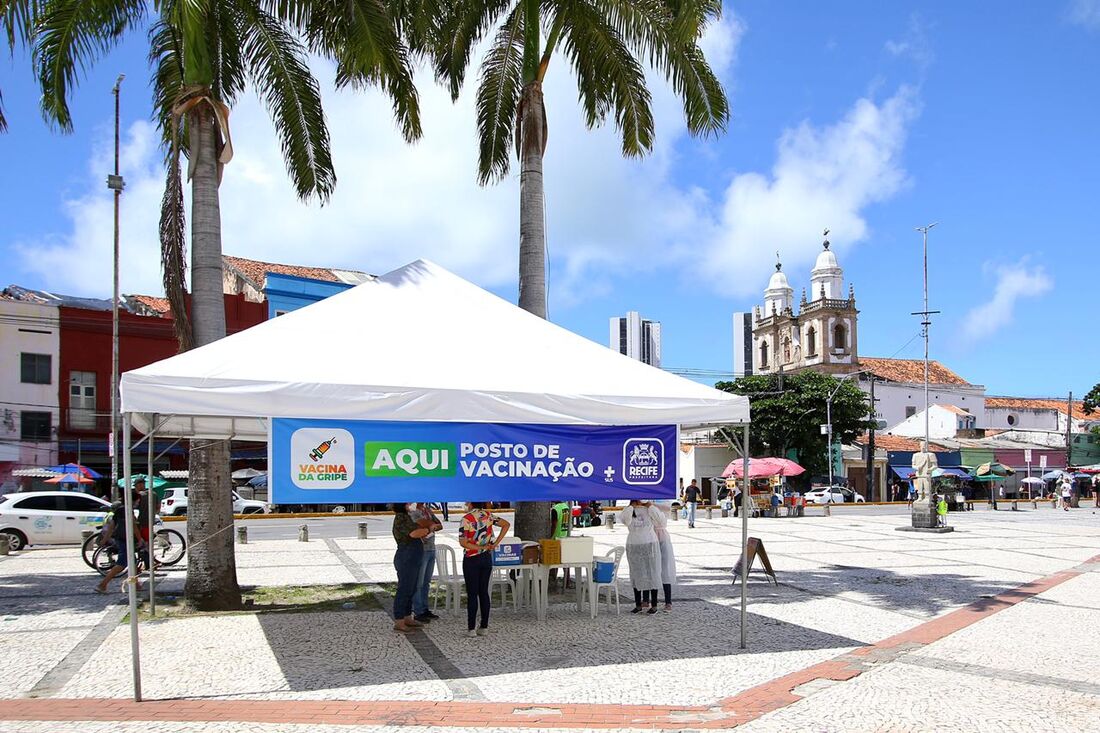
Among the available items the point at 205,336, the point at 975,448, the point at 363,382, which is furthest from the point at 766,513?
the point at 975,448

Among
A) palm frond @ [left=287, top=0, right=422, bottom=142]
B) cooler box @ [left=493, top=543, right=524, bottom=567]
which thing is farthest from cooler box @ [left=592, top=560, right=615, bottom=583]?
palm frond @ [left=287, top=0, right=422, bottom=142]

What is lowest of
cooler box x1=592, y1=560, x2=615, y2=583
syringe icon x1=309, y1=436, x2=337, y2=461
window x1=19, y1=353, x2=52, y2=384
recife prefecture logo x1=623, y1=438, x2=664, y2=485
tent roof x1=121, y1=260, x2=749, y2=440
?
cooler box x1=592, y1=560, x2=615, y2=583

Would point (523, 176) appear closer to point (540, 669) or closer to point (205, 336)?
point (205, 336)

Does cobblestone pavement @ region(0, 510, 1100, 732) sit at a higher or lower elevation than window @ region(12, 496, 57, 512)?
lower

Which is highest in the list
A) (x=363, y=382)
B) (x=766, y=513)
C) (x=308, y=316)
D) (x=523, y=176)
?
(x=523, y=176)

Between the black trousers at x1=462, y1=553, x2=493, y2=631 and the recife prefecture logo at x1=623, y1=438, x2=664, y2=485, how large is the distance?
175 centimetres

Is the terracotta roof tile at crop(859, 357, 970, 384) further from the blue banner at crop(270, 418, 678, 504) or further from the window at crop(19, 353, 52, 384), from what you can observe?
the blue banner at crop(270, 418, 678, 504)

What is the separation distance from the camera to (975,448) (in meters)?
64.9

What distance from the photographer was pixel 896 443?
68062 millimetres

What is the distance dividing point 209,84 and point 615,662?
9100 millimetres

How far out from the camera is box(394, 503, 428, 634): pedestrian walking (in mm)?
9891

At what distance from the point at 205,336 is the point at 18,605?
4329 millimetres

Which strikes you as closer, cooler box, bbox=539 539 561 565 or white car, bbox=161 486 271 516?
cooler box, bbox=539 539 561 565

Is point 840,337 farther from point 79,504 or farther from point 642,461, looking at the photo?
point 642,461
